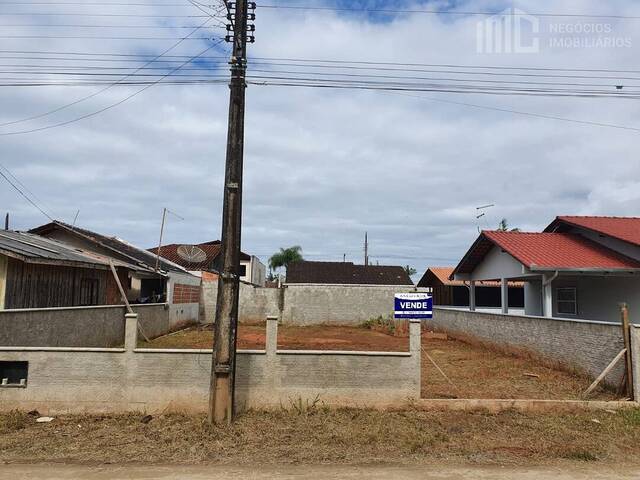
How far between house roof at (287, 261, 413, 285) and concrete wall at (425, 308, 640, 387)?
2401 cm

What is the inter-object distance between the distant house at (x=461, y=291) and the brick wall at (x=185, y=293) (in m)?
14.3

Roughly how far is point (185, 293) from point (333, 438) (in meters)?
19.4

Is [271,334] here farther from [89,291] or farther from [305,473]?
[89,291]

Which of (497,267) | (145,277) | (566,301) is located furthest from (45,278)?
(566,301)

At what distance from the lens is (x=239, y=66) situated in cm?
810

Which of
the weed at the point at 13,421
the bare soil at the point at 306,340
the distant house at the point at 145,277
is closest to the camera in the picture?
the weed at the point at 13,421

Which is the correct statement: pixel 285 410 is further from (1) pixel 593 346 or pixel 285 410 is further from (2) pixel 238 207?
(1) pixel 593 346

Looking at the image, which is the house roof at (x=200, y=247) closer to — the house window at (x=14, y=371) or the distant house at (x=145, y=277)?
the distant house at (x=145, y=277)

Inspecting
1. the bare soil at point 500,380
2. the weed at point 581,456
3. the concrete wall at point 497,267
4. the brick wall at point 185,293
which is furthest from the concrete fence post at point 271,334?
the brick wall at point 185,293

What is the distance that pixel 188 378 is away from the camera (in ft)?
26.5

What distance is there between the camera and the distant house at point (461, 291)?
31281 millimetres

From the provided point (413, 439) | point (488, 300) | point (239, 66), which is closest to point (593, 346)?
point (413, 439)

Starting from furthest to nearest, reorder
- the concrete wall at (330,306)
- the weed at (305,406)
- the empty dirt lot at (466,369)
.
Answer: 1. the concrete wall at (330,306)
2. the empty dirt lot at (466,369)
3. the weed at (305,406)

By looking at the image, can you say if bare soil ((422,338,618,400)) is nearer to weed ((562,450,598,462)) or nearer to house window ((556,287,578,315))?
weed ((562,450,598,462))
